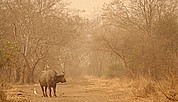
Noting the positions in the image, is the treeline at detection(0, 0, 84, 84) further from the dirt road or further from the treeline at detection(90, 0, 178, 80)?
the dirt road

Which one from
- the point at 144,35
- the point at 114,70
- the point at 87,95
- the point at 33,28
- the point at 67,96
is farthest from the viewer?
the point at 114,70

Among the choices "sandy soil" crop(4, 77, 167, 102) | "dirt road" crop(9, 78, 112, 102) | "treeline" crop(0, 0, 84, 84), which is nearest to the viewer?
"sandy soil" crop(4, 77, 167, 102)

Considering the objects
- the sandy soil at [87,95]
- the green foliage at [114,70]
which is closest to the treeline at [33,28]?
the green foliage at [114,70]

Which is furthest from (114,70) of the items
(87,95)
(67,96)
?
(67,96)

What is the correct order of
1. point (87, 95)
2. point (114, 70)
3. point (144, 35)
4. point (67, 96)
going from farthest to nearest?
1. point (114, 70)
2. point (144, 35)
3. point (87, 95)
4. point (67, 96)

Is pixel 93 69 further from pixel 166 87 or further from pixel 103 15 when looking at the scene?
pixel 166 87

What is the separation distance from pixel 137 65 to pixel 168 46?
3517 millimetres

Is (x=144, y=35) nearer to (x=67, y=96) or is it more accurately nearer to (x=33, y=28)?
(x=67, y=96)

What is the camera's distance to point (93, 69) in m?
68.4

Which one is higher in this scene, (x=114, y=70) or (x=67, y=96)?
(x=114, y=70)

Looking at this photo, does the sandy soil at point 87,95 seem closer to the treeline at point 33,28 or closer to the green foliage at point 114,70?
the treeline at point 33,28

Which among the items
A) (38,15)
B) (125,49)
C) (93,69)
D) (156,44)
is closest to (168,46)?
(156,44)

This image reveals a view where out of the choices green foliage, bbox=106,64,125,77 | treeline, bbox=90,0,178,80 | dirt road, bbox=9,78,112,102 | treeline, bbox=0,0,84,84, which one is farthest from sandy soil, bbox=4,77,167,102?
green foliage, bbox=106,64,125,77

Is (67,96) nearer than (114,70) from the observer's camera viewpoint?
Yes
